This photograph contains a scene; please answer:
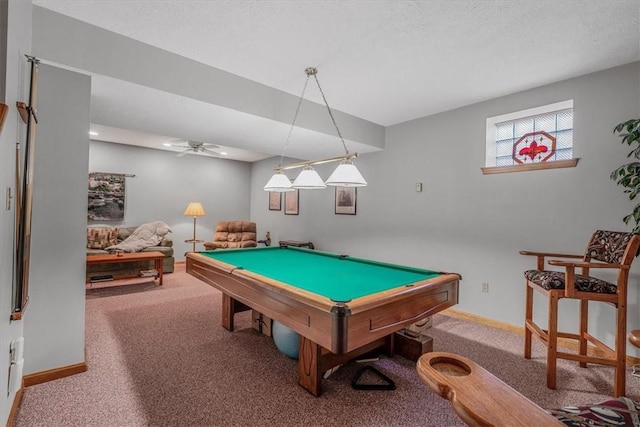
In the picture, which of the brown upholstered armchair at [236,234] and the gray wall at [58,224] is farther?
the brown upholstered armchair at [236,234]

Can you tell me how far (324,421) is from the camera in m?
1.73

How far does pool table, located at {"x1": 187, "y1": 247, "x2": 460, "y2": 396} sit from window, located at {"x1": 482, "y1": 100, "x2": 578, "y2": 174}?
1.71 meters

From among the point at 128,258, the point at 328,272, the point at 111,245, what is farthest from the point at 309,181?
the point at 111,245

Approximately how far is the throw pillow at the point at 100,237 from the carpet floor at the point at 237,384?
253cm

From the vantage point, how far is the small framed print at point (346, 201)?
15.8 ft

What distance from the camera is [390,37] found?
7.20 ft

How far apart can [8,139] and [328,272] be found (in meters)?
2.01

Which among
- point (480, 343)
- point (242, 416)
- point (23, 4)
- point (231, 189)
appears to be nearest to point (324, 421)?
point (242, 416)

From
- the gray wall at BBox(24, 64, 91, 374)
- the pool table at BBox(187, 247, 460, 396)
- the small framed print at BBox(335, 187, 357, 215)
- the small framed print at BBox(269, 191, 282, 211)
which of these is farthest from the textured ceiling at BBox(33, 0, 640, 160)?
the small framed print at BBox(269, 191, 282, 211)

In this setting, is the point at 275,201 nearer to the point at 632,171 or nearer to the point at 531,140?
the point at 531,140

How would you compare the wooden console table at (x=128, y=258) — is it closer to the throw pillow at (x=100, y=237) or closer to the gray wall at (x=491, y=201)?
the throw pillow at (x=100, y=237)

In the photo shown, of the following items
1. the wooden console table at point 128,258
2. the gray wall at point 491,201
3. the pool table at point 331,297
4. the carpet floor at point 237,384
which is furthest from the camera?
the wooden console table at point 128,258

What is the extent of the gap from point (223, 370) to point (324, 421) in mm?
924

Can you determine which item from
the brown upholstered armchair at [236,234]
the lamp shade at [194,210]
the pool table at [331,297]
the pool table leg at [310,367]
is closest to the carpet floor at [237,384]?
the pool table leg at [310,367]
